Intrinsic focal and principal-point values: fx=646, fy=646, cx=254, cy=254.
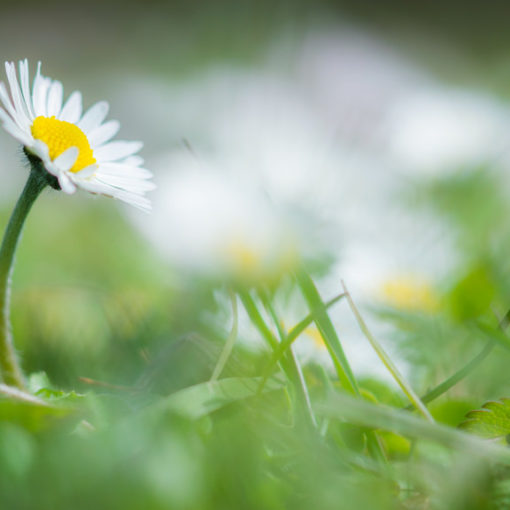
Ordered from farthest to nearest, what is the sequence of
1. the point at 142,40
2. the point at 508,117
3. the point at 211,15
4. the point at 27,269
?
the point at 142,40
the point at 211,15
the point at 508,117
the point at 27,269

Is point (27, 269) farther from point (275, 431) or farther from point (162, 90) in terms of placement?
point (162, 90)

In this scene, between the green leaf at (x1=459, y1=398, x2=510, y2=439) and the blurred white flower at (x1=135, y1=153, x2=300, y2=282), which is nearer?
the green leaf at (x1=459, y1=398, x2=510, y2=439)

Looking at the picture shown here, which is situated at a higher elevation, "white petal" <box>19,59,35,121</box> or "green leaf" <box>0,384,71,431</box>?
"white petal" <box>19,59,35,121</box>

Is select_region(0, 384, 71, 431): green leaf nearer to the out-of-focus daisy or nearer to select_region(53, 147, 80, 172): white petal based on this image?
select_region(53, 147, 80, 172): white petal

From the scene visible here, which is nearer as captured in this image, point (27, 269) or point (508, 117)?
point (27, 269)

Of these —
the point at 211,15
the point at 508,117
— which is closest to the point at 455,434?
the point at 508,117

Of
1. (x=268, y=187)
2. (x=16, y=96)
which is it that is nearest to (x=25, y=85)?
(x=16, y=96)

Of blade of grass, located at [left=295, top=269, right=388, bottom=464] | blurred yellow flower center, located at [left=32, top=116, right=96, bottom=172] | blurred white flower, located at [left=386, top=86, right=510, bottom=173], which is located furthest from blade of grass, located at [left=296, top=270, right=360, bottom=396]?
blurred white flower, located at [left=386, top=86, right=510, bottom=173]
